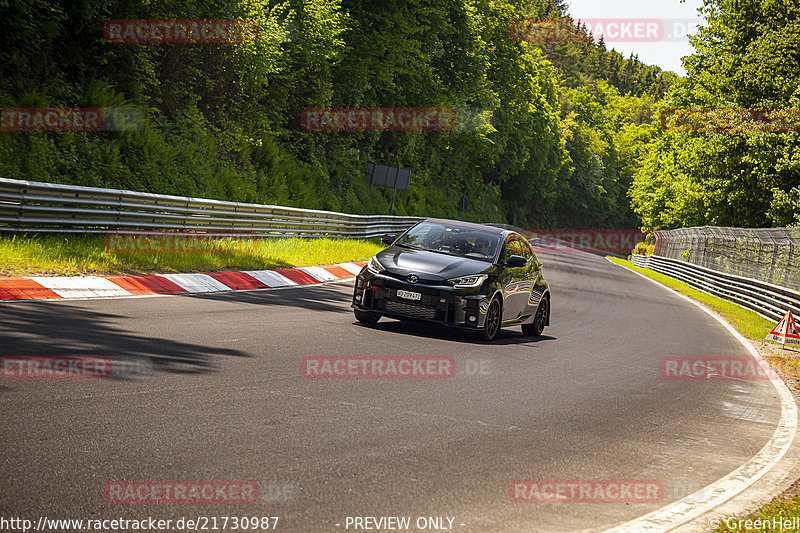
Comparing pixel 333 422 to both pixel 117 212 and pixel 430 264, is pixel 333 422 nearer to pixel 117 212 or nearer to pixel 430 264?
pixel 430 264

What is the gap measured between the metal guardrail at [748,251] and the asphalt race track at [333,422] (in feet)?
41.1

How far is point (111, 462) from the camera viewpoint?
14.4 feet

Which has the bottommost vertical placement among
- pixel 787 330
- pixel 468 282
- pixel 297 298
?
pixel 297 298

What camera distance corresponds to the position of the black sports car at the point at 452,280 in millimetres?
10539

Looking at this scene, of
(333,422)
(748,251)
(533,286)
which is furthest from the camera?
(748,251)

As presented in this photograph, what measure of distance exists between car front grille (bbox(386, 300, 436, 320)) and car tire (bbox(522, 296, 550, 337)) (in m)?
2.75

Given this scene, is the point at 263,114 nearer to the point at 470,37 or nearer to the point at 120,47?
the point at 120,47

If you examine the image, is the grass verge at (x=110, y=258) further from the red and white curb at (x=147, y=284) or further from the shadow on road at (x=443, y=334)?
the shadow on road at (x=443, y=334)

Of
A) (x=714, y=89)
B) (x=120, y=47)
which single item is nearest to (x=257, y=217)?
(x=120, y=47)

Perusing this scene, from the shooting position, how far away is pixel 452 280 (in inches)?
418

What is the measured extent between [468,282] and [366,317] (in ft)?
5.04

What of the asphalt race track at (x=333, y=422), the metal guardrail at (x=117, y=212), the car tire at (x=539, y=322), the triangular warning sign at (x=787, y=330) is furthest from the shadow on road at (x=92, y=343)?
the triangular warning sign at (x=787, y=330)

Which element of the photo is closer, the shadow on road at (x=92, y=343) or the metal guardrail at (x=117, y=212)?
the shadow on road at (x=92, y=343)

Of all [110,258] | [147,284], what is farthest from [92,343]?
[110,258]
